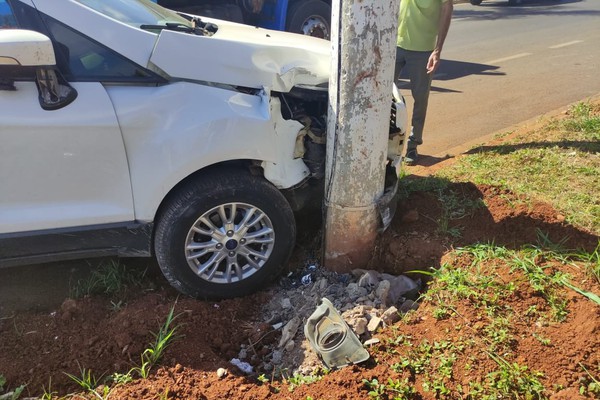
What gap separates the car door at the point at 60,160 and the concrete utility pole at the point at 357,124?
47.9 inches

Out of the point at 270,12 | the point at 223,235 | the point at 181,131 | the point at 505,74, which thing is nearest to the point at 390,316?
the point at 223,235

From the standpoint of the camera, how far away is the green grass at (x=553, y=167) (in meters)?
3.74

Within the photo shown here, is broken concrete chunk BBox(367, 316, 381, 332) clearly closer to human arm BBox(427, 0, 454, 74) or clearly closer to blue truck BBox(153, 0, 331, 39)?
human arm BBox(427, 0, 454, 74)

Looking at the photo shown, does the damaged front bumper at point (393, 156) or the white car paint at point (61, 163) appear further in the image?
the damaged front bumper at point (393, 156)

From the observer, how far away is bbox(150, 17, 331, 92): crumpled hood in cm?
290

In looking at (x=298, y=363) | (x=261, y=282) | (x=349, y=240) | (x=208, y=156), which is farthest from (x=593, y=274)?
(x=208, y=156)

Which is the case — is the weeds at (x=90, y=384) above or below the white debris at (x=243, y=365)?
above

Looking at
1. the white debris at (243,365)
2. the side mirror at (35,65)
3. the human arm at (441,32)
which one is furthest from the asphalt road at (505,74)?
the side mirror at (35,65)

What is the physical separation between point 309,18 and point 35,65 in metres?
6.57

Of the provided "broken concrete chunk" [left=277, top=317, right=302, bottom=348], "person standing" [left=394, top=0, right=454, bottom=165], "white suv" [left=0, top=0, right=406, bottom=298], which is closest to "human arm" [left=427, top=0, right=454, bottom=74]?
"person standing" [left=394, top=0, right=454, bottom=165]

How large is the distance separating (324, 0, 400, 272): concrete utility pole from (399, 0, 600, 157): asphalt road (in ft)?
8.21

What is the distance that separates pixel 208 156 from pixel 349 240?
103 centimetres

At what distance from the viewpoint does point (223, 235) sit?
3.08 m

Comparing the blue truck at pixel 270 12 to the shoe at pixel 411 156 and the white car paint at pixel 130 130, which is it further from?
the white car paint at pixel 130 130
